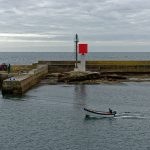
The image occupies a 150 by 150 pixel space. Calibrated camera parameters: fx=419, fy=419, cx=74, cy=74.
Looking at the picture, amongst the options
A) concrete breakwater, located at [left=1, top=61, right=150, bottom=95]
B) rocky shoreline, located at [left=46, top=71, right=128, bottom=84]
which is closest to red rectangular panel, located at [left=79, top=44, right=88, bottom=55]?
rocky shoreline, located at [left=46, top=71, right=128, bottom=84]

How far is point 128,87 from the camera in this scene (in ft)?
213

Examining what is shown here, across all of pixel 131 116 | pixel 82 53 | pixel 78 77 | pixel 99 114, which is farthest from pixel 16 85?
pixel 131 116

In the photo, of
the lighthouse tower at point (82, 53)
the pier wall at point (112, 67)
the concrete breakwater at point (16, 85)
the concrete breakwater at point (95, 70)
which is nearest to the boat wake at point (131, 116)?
the concrete breakwater at point (16, 85)

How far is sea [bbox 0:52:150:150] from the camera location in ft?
107

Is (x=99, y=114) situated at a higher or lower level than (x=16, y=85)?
lower

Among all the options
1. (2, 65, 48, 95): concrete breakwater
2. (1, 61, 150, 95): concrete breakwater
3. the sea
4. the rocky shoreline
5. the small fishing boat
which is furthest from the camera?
(1, 61, 150, 95): concrete breakwater

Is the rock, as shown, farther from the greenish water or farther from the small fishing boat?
the small fishing boat

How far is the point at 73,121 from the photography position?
40.2m

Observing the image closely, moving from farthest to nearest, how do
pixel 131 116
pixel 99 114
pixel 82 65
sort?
pixel 82 65, pixel 131 116, pixel 99 114

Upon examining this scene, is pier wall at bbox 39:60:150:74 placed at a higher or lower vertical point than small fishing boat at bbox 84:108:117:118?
higher

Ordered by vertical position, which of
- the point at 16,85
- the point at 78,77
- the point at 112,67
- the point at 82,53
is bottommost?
the point at 16,85

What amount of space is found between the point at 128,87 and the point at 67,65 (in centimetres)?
1843

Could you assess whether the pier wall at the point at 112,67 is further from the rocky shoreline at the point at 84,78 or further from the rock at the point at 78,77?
the rock at the point at 78,77

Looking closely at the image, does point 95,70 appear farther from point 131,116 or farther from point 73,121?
point 73,121
